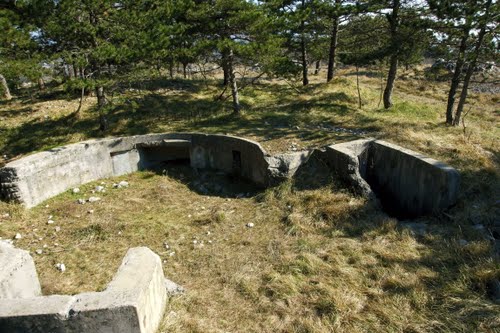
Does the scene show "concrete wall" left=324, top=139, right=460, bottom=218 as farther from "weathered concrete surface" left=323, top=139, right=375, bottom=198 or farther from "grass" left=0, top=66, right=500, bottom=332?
"grass" left=0, top=66, right=500, bottom=332

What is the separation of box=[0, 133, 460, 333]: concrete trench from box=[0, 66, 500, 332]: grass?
0.40m

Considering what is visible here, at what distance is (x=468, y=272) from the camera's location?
14.7ft

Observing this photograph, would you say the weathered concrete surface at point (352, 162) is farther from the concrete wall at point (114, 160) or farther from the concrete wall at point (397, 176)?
the concrete wall at point (114, 160)

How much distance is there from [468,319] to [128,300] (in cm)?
362

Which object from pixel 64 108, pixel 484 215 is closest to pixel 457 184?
pixel 484 215

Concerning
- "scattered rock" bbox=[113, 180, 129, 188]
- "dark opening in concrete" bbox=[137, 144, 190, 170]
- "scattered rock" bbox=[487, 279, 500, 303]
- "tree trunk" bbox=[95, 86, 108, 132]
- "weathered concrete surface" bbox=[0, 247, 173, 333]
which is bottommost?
"scattered rock" bbox=[487, 279, 500, 303]

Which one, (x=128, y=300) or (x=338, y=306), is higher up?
(x=128, y=300)

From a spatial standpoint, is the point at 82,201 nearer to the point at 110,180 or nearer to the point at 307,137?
the point at 110,180

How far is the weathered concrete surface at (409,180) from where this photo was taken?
6441mm

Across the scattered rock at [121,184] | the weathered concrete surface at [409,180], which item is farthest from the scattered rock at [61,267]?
the weathered concrete surface at [409,180]

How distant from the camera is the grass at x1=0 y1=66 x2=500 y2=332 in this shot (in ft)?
13.4

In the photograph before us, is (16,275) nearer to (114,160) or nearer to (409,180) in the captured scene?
(114,160)

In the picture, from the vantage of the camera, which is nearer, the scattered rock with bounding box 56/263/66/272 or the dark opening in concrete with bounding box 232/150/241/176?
the scattered rock with bounding box 56/263/66/272

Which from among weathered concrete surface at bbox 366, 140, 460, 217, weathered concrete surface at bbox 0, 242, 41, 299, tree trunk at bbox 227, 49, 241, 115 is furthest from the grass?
tree trunk at bbox 227, 49, 241, 115
